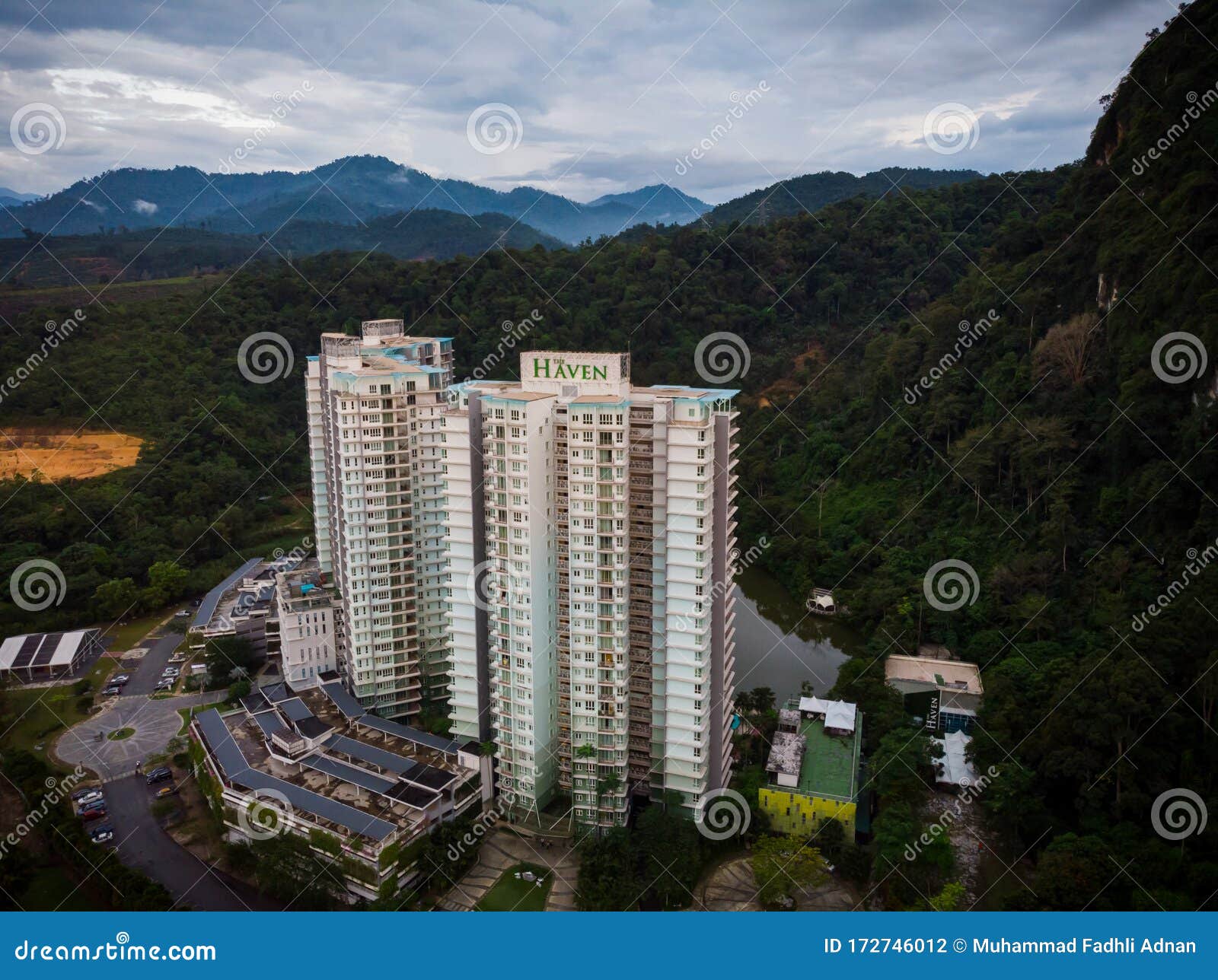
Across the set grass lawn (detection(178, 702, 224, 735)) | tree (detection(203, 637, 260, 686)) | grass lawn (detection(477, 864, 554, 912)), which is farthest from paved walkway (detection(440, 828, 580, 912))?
tree (detection(203, 637, 260, 686))

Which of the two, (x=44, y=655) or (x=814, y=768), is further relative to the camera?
(x=44, y=655)

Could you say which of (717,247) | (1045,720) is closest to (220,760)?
(1045,720)

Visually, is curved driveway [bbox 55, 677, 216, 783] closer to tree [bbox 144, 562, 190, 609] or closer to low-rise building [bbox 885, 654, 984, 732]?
tree [bbox 144, 562, 190, 609]

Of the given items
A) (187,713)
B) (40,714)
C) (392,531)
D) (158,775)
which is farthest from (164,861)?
(40,714)

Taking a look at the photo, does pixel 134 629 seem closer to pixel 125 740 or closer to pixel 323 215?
pixel 125 740

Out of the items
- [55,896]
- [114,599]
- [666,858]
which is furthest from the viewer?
[114,599]

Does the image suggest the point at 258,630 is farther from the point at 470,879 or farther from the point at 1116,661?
the point at 1116,661

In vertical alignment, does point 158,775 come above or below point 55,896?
above

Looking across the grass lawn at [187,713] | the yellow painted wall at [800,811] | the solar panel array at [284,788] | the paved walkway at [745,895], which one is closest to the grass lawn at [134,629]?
the grass lawn at [187,713]
